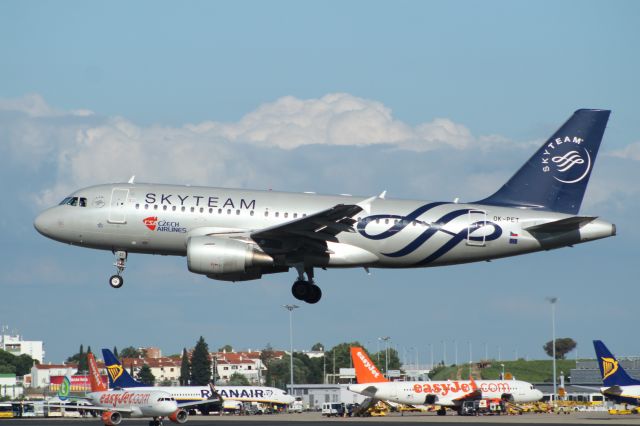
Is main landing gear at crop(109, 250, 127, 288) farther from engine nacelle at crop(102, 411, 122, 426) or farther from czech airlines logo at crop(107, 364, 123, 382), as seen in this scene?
czech airlines logo at crop(107, 364, 123, 382)

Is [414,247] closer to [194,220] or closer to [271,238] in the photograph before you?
[271,238]

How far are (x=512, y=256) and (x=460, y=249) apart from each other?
9.25ft

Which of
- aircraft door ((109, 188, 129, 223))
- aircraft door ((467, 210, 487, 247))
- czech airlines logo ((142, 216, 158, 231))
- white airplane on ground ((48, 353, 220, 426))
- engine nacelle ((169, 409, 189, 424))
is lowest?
engine nacelle ((169, 409, 189, 424))

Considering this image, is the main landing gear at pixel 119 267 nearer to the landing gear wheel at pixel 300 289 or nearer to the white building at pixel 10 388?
the landing gear wheel at pixel 300 289

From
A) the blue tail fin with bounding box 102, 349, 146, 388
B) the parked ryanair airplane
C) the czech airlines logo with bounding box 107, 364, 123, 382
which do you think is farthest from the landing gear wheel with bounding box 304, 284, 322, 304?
the czech airlines logo with bounding box 107, 364, 123, 382

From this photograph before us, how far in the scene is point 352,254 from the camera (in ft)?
171

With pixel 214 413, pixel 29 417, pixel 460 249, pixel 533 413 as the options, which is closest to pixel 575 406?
pixel 533 413

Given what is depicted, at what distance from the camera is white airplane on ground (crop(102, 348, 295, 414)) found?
9706cm

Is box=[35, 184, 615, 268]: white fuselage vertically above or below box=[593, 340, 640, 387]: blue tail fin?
above

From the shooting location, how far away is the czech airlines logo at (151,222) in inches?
2060

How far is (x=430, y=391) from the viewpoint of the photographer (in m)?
100

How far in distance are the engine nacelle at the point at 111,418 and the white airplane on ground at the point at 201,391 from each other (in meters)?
16.2

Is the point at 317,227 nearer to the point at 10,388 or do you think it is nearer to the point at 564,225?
the point at 564,225

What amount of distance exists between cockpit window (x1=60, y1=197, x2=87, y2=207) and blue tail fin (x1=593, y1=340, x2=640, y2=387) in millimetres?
46475
